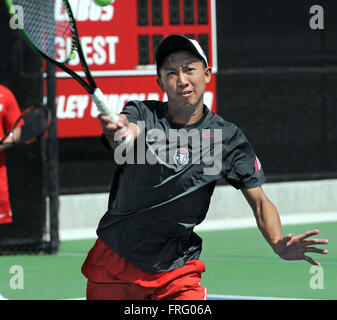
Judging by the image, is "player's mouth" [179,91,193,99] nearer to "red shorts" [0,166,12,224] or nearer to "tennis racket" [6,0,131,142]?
"tennis racket" [6,0,131,142]

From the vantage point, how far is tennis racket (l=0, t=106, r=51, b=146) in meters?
8.51


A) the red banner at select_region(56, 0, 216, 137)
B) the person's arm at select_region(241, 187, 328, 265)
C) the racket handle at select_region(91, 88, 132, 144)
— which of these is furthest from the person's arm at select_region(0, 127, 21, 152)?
the racket handle at select_region(91, 88, 132, 144)

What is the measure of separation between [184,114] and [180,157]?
0.22 meters

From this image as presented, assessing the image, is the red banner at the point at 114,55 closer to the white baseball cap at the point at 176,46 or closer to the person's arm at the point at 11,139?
the person's arm at the point at 11,139

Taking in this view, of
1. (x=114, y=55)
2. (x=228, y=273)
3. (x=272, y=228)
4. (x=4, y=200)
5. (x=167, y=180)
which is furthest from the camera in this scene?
(x=114, y=55)

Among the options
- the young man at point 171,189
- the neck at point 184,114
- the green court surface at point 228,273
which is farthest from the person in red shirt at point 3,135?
the neck at point 184,114

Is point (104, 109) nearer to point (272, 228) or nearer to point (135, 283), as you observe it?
point (135, 283)

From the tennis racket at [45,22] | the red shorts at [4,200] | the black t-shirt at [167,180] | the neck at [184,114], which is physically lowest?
the red shorts at [4,200]

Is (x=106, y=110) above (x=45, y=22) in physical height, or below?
below

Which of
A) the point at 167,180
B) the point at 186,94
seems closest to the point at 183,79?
the point at 186,94

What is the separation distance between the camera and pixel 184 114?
4484mm

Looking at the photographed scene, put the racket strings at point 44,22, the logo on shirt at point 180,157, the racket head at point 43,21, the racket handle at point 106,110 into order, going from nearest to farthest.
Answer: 1. the racket handle at point 106,110
2. the logo on shirt at point 180,157
3. the racket head at point 43,21
4. the racket strings at point 44,22

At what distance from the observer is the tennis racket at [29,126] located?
27.9ft

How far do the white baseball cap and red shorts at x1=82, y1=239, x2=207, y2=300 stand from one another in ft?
3.38
